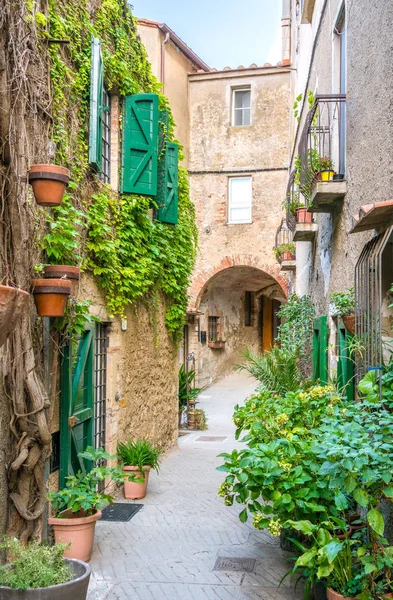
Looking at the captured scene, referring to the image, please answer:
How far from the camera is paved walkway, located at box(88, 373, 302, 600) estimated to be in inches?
189

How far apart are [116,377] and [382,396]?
443cm

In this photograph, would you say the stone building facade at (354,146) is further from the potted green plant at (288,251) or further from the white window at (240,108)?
the white window at (240,108)

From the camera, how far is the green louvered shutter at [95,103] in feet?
21.3

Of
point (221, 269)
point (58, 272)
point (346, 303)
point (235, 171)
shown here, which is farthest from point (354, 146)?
point (235, 171)

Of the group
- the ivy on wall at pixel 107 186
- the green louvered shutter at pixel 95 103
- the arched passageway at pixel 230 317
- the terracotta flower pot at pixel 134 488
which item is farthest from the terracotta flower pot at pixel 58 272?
the arched passageway at pixel 230 317

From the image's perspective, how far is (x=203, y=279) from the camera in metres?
18.4

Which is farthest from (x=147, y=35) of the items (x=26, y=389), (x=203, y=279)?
(x=26, y=389)

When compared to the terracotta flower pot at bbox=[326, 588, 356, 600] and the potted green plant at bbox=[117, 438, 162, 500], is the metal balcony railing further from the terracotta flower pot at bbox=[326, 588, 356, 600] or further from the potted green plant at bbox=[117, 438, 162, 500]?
the terracotta flower pot at bbox=[326, 588, 356, 600]

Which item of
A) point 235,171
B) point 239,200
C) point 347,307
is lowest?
point 347,307

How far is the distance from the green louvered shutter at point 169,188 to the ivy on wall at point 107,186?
185mm

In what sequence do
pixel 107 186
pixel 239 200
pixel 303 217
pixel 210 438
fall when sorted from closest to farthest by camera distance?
1. pixel 107 186
2. pixel 303 217
3. pixel 210 438
4. pixel 239 200

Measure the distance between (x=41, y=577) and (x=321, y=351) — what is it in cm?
488

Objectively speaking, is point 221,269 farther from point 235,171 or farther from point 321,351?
point 321,351

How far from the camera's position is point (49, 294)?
494cm
